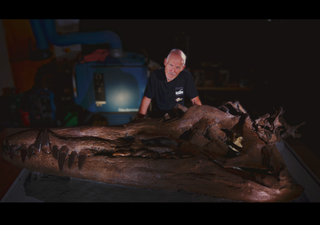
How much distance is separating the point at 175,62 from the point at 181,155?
1336 mm

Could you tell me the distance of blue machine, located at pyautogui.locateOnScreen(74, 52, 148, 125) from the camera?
4812 mm

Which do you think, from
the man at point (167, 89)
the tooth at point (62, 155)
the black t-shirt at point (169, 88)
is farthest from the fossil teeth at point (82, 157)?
the black t-shirt at point (169, 88)

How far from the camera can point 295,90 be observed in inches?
164

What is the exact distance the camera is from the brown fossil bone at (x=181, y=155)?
1898mm

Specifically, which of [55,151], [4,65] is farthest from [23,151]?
[4,65]

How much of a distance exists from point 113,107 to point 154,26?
258 cm

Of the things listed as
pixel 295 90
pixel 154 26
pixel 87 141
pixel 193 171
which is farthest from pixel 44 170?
pixel 154 26

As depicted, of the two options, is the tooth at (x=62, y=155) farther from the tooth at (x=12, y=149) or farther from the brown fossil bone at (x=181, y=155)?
the tooth at (x=12, y=149)

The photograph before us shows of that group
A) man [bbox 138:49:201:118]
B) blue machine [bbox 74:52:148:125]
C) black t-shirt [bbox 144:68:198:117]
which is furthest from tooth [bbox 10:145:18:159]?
blue machine [bbox 74:52:148:125]

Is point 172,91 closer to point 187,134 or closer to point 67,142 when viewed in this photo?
point 187,134

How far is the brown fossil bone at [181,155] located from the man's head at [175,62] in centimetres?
78

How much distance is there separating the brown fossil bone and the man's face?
2.54 ft

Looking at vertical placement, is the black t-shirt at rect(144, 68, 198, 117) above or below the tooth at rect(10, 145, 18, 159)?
above

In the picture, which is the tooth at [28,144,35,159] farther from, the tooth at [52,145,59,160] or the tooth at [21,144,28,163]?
the tooth at [52,145,59,160]
